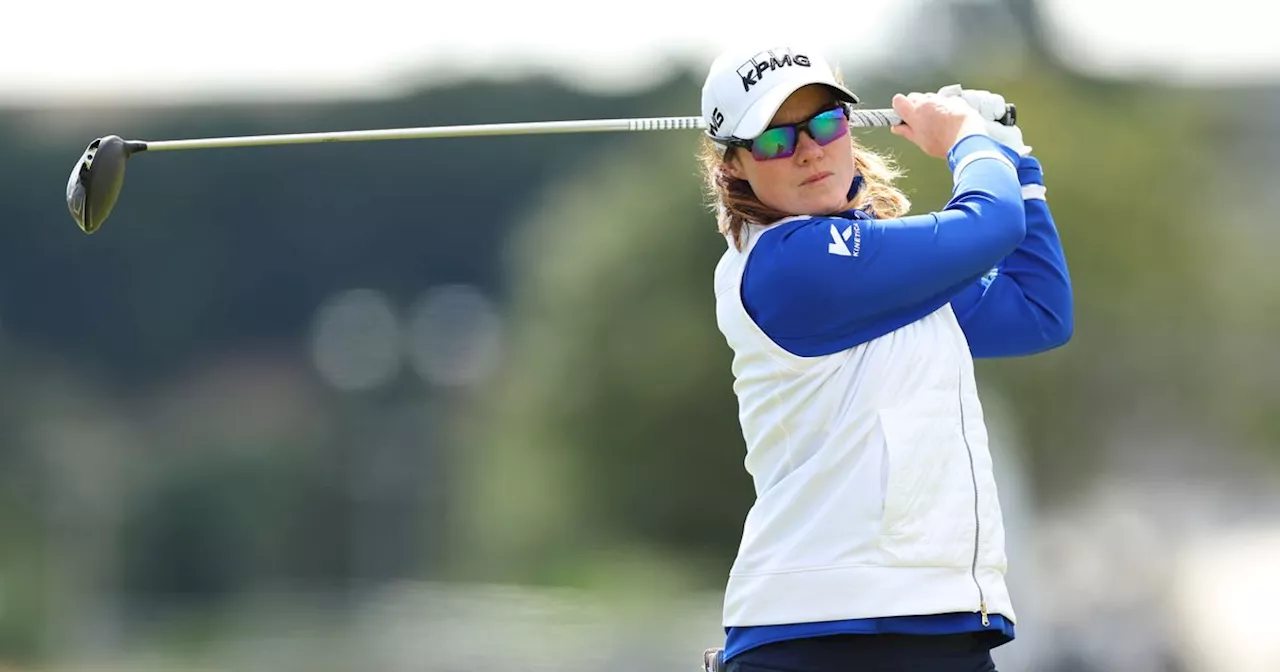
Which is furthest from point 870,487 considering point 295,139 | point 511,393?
point 511,393

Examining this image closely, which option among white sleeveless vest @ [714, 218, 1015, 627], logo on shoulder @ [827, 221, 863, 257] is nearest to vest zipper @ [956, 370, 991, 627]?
white sleeveless vest @ [714, 218, 1015, 627]

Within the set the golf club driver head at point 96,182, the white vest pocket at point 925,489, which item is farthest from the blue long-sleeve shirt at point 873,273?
the golf club driver head at point 96,182

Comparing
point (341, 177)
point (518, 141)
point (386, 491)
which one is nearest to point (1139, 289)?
point (386, 491)

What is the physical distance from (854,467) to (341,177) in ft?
224

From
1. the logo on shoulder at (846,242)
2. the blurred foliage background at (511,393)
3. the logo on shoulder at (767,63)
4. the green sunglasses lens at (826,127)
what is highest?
the blurred foliage background at (511,393)

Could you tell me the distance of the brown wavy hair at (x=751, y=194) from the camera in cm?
364

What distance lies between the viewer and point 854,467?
3459 millimetres

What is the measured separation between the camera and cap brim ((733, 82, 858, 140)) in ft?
11.7

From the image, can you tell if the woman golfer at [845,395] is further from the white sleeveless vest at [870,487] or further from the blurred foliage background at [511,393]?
the blurred foliage background at [511,393]

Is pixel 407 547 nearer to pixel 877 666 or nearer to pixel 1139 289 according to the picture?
pixel 1139 289

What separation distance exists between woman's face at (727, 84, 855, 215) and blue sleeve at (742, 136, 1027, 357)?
0.08m

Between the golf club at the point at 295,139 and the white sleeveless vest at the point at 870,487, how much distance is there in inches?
18.3

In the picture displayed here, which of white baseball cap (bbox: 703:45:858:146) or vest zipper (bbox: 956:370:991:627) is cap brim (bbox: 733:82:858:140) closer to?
white baseball cap (bbox: 703:45:858:146)

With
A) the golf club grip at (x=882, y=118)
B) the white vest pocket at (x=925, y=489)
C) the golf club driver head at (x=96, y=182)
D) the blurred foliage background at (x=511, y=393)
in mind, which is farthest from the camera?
the blurred foliage background at (x=511, y=393)
